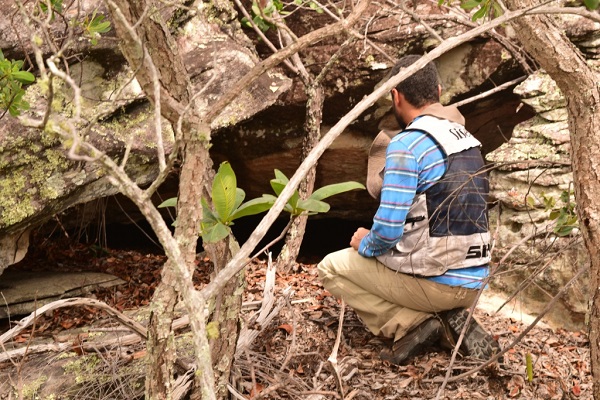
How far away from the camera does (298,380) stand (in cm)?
362

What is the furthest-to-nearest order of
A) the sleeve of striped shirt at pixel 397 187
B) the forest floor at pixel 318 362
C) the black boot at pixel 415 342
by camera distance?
the black boot at pixel 415 342, the sleeve of striped shirt at pixel 397 187, the forest floor at pixel 318 362

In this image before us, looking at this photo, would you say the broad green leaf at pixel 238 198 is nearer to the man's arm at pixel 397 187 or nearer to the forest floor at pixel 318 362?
the forest floor at pixel 318 362

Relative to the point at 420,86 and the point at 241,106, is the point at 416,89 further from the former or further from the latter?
the point at 241,106

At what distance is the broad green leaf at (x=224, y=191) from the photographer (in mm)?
2264

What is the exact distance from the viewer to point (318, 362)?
394cm

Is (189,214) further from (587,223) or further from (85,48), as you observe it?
(85,48)

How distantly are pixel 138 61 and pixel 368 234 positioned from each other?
A: 2.15 meters

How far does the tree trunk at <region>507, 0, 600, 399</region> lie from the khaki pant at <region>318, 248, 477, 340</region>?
140cm

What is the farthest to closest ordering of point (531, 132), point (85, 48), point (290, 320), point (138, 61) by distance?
point (531, 132) → point (85, 48) → point (290, 320) → point (138, 61)

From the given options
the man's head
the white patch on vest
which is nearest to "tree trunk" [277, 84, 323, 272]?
the man's head

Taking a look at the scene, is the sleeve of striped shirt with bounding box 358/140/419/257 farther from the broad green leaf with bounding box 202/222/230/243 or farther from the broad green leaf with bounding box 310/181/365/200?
the broad green leaf with bounding box 202/222/230/243

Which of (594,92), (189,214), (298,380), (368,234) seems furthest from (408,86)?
(189,214)

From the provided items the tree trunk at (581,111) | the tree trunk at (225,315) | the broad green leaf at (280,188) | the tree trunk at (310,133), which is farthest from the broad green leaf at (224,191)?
the tree trunk at (310,133)

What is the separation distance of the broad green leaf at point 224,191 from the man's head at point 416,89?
1.86 m
